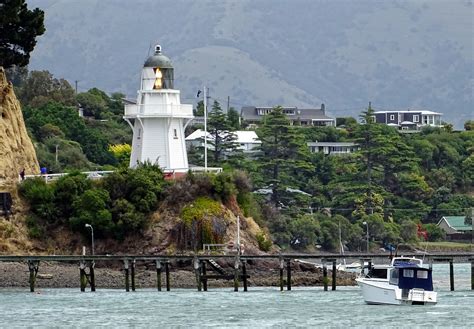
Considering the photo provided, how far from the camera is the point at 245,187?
11600cm

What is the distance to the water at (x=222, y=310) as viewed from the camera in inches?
3179

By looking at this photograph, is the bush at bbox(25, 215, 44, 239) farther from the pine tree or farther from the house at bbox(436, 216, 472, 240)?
the house at bbox(436, 216, 472, 240)

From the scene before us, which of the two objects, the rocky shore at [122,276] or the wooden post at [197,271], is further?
the rocky shore at [122,276]

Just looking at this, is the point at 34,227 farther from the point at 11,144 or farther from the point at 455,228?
the point at 455,228

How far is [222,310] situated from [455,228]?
94821 mm

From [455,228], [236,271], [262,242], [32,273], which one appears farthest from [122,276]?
[455,228]

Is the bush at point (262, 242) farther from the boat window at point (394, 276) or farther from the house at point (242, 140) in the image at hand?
the house at point (242, 140)

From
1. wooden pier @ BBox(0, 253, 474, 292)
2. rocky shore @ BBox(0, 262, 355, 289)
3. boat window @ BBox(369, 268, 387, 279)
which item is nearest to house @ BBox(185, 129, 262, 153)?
rocky shore @ BBox(0, 262, 355, 289)

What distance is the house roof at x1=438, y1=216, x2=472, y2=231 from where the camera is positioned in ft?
589

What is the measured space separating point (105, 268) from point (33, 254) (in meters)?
4.42

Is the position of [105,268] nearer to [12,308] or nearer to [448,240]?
[12,308]

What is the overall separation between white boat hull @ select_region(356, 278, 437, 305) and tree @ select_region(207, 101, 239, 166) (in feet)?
276

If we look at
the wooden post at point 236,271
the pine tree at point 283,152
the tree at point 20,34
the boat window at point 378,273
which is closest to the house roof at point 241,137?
the pine tree at point 283,152

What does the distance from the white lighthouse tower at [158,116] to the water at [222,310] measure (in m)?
17.0
